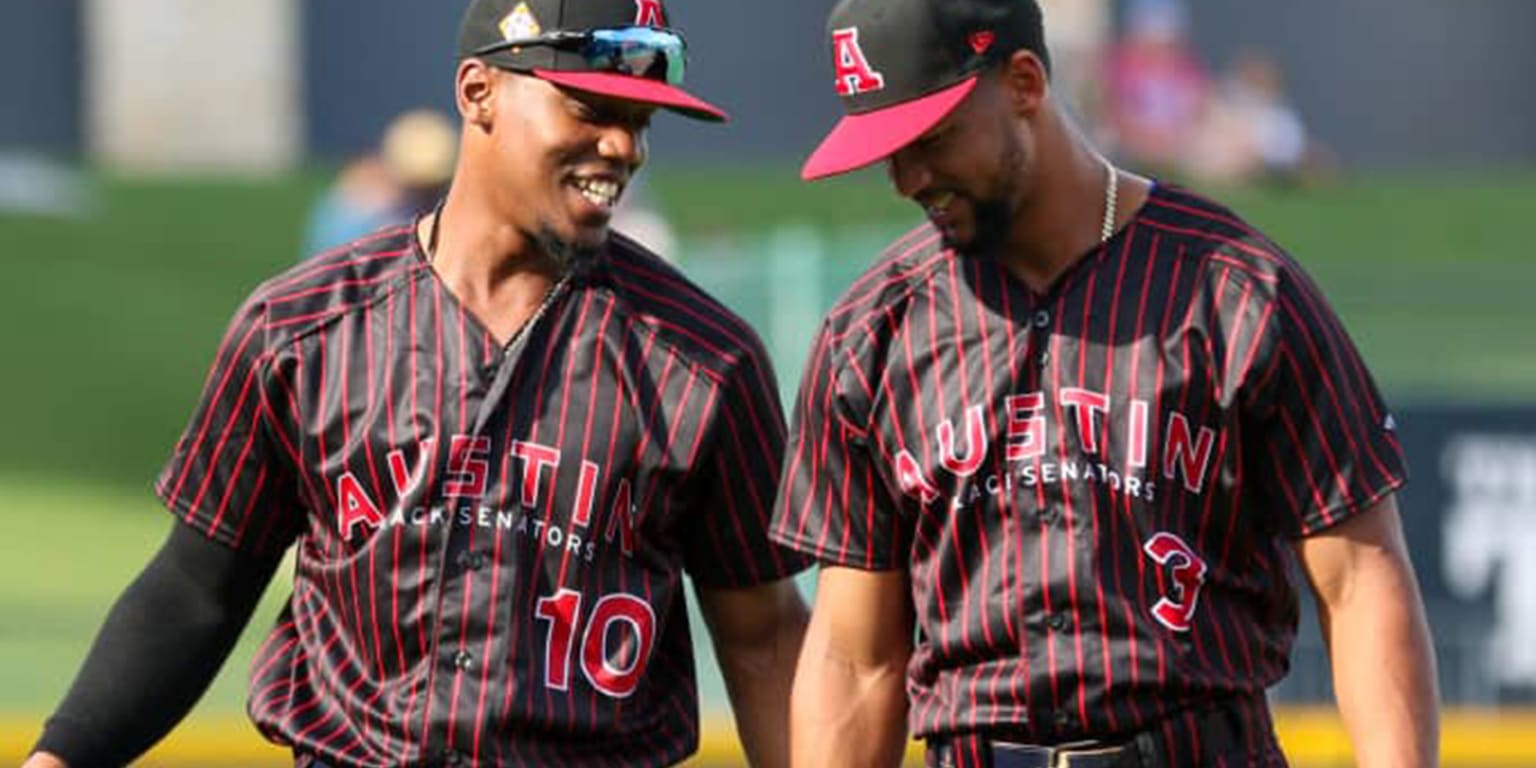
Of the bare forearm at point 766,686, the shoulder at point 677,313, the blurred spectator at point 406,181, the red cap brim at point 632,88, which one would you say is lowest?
the bare forearm at point 766,686

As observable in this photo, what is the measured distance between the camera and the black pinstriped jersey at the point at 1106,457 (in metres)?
5.25

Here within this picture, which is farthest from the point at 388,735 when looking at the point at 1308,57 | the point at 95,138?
the point at 1308,57

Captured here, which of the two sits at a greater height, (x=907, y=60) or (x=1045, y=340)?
(x=907, y=60)

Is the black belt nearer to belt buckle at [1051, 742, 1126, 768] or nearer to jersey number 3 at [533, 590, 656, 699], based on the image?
belt buckle at [1051, 742, 1126, 768]

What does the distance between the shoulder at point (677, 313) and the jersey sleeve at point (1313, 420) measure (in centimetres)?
85

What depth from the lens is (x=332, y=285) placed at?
18.3ft

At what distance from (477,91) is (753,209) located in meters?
14.2

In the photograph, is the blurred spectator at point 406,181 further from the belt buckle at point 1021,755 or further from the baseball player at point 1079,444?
the belt buckle at point 1021,755

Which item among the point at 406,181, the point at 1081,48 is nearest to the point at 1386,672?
the point at 406,181

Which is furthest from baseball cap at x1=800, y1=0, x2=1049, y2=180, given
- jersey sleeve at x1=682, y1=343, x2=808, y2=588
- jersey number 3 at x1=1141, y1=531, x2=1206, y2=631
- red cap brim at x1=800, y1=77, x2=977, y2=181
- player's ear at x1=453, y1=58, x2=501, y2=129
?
jersey number 3 at x1=1141, y1=531, x2=1206, y2=631

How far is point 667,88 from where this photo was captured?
5.38 m

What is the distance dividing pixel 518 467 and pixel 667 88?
64cm

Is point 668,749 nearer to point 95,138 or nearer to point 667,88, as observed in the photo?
point 667,88

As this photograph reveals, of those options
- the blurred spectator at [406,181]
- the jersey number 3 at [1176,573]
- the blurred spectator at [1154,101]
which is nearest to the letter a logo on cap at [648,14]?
the jersey number 3 at [1176,573]
